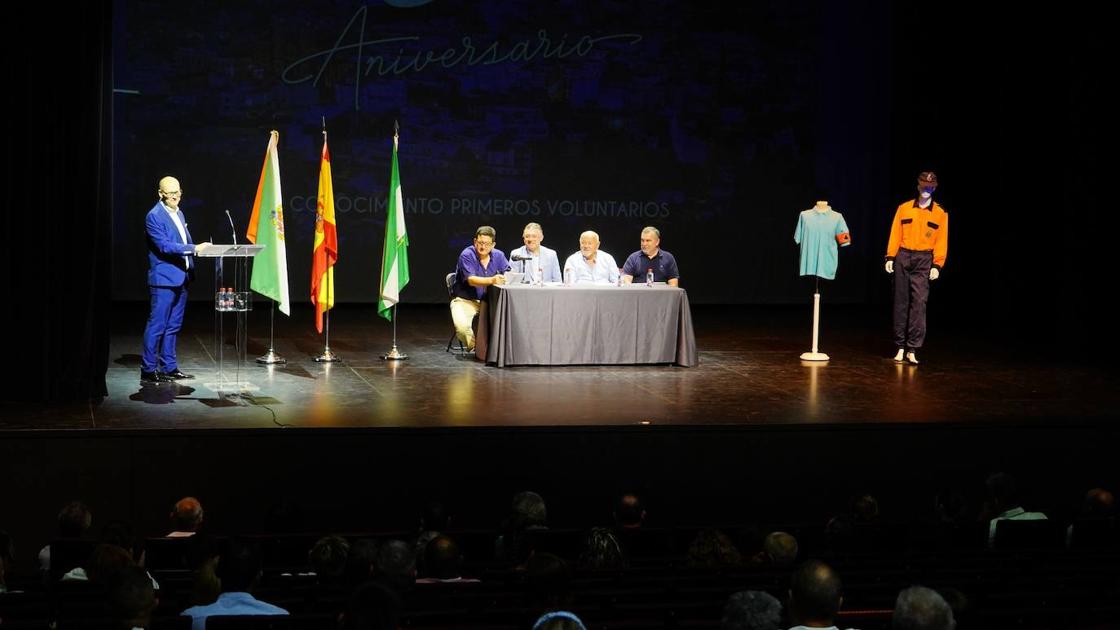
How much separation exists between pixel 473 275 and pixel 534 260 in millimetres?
512

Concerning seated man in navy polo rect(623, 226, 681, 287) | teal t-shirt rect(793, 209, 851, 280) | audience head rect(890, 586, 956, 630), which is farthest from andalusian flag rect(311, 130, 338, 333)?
audience head rect(890, 586, 956, 630)

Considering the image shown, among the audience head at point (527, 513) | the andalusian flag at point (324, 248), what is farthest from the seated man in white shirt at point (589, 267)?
the audience head at point (527, 513)

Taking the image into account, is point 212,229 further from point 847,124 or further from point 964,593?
point 964,593

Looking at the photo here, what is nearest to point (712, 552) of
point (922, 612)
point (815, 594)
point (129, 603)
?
point (815, 594)

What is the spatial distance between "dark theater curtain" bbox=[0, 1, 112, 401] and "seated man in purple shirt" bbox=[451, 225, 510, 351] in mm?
3034

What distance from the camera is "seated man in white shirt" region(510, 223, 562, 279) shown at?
32.9 feet

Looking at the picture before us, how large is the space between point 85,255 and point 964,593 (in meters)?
5.88

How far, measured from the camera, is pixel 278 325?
11969 mm

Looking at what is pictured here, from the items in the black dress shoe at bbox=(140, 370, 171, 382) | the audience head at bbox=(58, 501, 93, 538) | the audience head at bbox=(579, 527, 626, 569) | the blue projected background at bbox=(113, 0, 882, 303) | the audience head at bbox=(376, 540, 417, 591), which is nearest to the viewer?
the audience head at bbox=(376, 540, 417, 591)

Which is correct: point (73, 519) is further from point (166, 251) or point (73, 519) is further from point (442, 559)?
point (166, 251)

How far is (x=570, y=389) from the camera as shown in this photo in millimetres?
8711

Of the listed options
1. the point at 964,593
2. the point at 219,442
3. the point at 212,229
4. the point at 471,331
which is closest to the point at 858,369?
the point at 471,331

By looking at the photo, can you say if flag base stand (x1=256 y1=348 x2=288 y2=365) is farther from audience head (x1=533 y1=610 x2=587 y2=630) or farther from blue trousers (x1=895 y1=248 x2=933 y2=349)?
audience head (x1=533 y1=610 x2=587 y2=630)

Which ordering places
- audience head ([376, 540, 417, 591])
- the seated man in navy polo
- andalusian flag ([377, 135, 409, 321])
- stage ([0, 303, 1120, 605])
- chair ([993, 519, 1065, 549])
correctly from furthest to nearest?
1. the seated man in navy polo
2. andalusian flag ([377, 135, 409, 321])
3. stage ([0, 303, 1120, 605])
4. chair ([993, 519, 1065, 549])
5. audience head ([376, 540, 417, 591])
